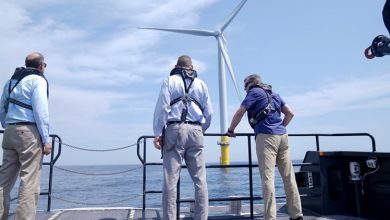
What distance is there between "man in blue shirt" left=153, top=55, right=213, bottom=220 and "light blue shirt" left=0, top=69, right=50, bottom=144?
1.03 m

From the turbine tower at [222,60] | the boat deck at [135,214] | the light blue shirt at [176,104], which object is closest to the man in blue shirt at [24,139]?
the light blue shirt at [176,104]

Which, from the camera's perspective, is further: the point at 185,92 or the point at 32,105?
the point at 185,92

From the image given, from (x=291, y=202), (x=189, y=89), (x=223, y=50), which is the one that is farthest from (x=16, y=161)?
(x=223, y=50)

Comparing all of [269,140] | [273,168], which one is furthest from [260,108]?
[273,168]

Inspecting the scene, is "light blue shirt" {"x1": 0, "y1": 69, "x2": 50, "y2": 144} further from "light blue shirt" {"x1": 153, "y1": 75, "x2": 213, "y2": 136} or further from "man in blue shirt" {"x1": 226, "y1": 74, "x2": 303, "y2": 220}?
"man in blue shirt" {"x1": 226, "y1": 74, "x2": 303, "y2": 220}

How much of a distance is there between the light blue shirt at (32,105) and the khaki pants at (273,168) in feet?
6.91

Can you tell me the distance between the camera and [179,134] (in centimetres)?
298

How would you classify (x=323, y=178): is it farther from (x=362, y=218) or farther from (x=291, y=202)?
(x=291, y=202)

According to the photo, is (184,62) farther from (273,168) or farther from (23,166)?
(23,166)

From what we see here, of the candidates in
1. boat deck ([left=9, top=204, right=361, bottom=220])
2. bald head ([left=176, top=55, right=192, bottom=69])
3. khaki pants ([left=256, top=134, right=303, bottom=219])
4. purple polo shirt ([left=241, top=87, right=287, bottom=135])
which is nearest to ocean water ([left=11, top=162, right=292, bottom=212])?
boat deck ([left=9, top=204, right=361, bottom=220])

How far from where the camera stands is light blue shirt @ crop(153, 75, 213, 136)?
2.97 metres

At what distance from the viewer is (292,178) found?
345 centimetres

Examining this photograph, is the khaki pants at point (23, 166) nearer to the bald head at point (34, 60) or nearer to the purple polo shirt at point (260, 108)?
the bald head at point (34, 60)

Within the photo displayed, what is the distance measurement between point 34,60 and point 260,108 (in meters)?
2.35
